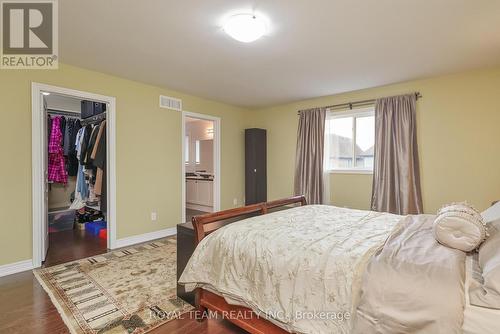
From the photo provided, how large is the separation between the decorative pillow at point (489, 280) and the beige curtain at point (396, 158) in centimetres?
272

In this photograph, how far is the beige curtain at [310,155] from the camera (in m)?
4.50

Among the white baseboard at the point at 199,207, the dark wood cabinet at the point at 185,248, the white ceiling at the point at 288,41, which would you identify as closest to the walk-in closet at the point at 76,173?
the white ceiling at the point at 288,41

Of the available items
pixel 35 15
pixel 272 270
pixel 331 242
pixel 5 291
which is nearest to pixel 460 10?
pixel 331 242

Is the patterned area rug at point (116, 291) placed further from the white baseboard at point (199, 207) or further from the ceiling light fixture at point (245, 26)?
the white baseboard at point (199, 207)

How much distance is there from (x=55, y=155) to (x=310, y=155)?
4.39 meters

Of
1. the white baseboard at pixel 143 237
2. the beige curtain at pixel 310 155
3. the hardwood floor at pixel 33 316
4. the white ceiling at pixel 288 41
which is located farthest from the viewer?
the beige curtain at pixel 310 155

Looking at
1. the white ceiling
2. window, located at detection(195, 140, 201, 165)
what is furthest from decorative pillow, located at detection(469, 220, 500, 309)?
window, located at detection(195, 140, 201, 165)

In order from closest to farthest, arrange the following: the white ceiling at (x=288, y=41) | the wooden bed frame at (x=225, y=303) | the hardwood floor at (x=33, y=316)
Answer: the wooden bed frame at (x=225, y=303) < the hardwood floor at (x=33, y=316) < the white ceiling at (x=288, y=41)

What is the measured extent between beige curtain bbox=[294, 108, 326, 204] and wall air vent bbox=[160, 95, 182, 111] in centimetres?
222

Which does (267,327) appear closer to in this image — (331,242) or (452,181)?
(331,242)

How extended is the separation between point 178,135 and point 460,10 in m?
3.75

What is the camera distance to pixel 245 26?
2111 mm

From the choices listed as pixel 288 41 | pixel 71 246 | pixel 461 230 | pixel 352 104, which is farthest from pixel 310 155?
pixel 71 246

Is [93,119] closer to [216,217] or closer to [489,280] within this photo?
[216,217]
